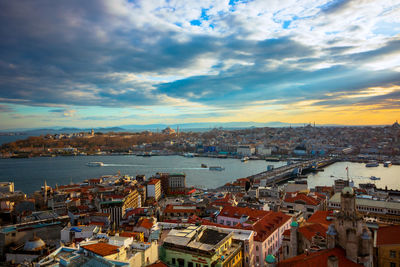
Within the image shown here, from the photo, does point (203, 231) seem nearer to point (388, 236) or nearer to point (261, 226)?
point (261, 226)

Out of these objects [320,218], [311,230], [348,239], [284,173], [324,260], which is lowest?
[284,173]

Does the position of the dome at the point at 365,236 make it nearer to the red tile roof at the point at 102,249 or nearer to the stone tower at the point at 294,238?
the stone tower at the point at 294,238

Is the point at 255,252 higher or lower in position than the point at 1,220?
higher

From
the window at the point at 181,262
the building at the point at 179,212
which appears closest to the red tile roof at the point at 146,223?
the building at the point at 179,212

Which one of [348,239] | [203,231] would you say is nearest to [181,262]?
[203,231]

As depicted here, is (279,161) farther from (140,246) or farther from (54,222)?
(140,246)

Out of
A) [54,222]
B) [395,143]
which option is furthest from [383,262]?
[395,143]

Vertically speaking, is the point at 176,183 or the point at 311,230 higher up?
the point at 311,230
